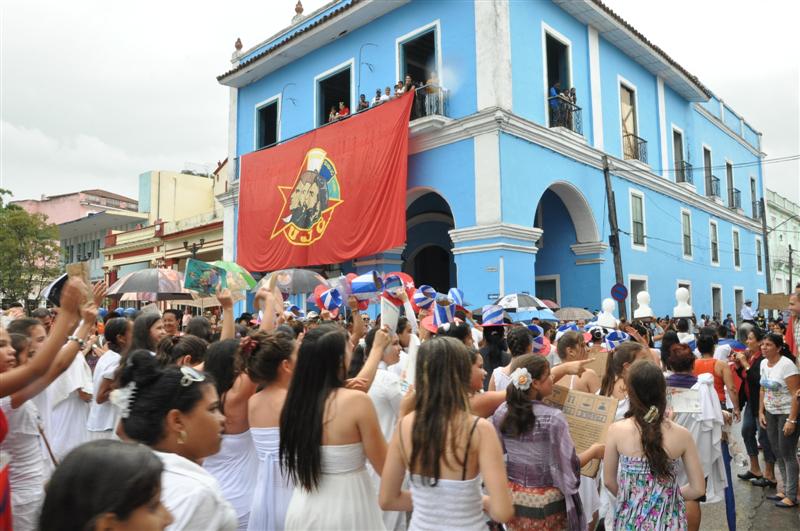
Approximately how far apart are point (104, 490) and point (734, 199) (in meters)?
30.4

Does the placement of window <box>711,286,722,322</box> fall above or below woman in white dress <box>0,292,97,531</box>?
above

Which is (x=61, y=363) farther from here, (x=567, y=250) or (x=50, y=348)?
(x=567, y=250)

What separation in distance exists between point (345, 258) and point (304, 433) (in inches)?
523

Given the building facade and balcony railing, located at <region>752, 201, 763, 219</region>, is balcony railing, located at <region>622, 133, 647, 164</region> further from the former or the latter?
the building facade

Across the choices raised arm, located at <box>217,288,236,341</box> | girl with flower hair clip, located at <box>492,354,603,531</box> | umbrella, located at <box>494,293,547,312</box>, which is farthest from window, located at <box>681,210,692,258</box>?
girl with flower hair clip, located at <box>492,354,603,531</box>

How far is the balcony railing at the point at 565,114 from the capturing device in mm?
15789

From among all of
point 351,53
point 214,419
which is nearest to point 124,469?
point 214,419

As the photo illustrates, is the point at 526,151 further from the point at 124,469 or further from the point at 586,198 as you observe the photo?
the point at 124,469

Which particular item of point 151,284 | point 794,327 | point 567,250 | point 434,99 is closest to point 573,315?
point 567,250

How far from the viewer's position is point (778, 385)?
226 inches

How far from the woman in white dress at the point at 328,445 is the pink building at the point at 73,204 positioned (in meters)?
45.2

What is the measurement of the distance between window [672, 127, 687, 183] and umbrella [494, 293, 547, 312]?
1271cm

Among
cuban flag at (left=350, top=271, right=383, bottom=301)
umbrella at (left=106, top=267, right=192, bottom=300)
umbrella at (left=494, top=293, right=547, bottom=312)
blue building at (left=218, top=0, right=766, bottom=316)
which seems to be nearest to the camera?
cuban flag at (left=350, top=271, right=383, bottom=301)

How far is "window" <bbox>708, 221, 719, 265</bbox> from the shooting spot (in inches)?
932
